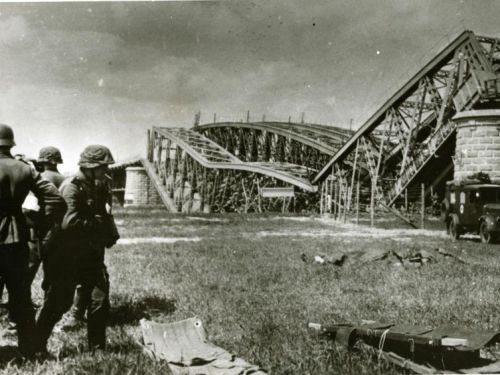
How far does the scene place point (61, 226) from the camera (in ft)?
17.2

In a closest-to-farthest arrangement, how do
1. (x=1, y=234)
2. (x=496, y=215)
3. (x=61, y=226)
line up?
(x=1, y=234) < (x=61, y=226) < (x=496, y=215)

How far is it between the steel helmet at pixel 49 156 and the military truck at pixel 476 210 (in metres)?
12.5

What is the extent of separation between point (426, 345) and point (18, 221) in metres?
3.59

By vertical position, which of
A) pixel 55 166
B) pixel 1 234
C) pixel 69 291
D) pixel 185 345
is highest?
pixel 55 166

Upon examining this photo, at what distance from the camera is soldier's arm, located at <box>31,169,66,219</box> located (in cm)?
511

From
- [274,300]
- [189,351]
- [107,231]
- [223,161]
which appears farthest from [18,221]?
[223,161]

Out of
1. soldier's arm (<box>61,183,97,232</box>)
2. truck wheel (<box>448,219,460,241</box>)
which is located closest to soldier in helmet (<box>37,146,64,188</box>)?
soldier's arm (<box>61,183,97,232</box>)

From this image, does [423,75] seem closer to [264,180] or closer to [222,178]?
[264,180]

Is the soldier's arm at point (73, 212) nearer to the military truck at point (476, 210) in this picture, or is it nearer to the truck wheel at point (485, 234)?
the military truck at point (476, 210)

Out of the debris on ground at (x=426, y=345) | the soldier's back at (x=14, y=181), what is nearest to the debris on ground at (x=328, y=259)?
the debris on ground at (x=426, y=345)

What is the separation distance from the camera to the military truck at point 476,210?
15972mm

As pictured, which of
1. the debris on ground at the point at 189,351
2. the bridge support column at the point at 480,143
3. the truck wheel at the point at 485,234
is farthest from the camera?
the bridge support column at the point at 480,143

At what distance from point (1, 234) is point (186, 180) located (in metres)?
48.0

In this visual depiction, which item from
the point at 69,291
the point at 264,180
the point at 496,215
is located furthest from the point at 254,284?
the point at 264,180
